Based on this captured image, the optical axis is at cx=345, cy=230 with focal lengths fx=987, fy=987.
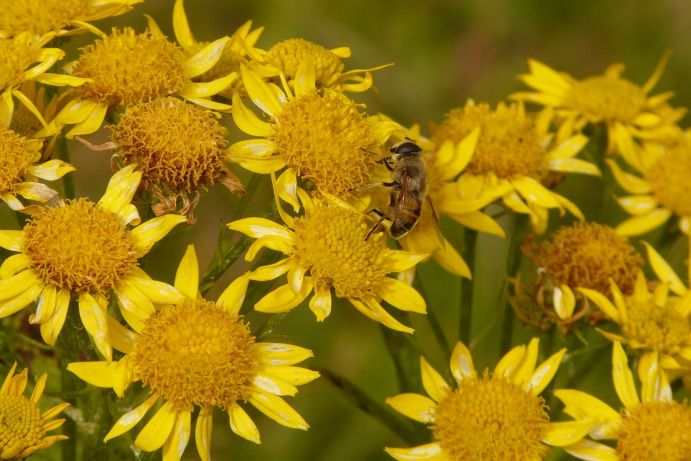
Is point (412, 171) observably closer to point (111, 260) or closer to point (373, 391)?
point (111, 260)

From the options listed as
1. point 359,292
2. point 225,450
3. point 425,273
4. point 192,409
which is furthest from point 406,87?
point 192,409

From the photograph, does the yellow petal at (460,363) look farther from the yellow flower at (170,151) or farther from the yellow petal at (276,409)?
the yellow flower at (170,151)

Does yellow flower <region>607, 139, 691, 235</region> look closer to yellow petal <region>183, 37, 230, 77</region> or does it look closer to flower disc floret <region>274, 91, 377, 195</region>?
flower disc floret <region>274, 91, 377, 195</region>

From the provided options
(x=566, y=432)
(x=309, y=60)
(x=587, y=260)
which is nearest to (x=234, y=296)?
(x=309, y=60)

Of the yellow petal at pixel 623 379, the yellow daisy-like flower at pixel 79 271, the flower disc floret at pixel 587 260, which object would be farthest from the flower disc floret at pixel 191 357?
the flower disc floret at pixel 587 260

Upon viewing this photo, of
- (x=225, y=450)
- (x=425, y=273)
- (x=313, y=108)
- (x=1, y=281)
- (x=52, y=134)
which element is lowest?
(x=225, y=450)

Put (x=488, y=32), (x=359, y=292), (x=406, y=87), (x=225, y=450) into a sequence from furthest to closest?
(x=488, y=32) < (x=406, y=87) < (x=225, y=450) < (x=359, y=292)

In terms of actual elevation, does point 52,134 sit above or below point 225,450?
above
